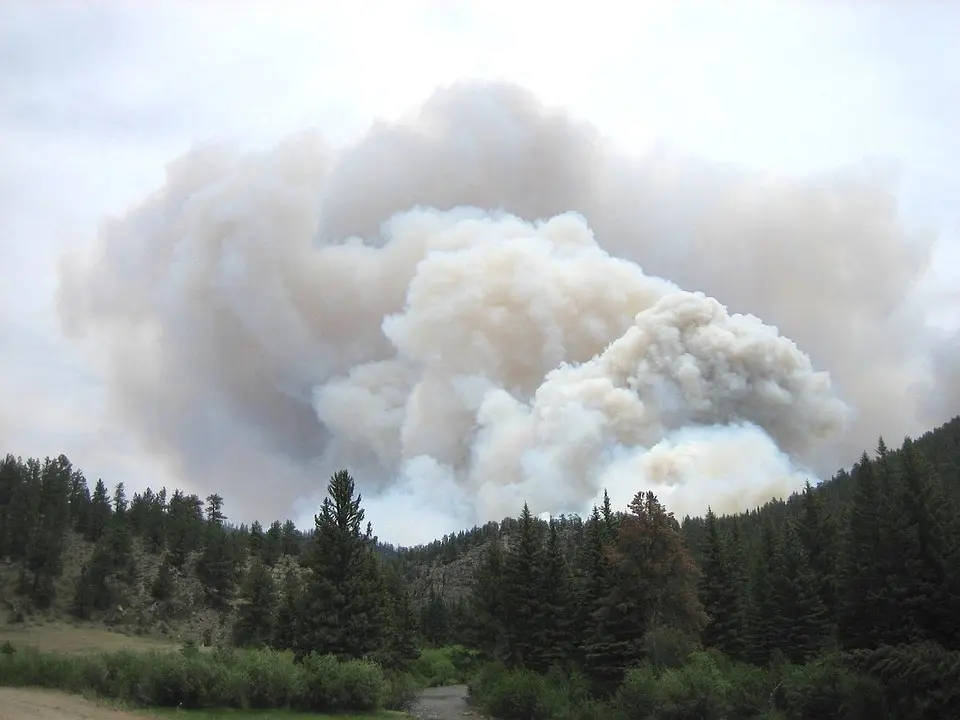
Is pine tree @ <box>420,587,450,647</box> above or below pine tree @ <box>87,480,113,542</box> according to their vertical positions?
below

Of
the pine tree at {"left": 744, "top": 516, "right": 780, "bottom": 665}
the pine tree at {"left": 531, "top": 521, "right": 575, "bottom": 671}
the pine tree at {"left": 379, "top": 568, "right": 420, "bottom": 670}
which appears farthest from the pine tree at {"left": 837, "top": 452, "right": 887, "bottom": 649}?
the pine tree at {"left": 379, "top": 568, "right": 420, "bottom": 670}

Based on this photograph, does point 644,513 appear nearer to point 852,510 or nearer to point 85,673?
point 852,510

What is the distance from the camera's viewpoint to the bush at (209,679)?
31.7m

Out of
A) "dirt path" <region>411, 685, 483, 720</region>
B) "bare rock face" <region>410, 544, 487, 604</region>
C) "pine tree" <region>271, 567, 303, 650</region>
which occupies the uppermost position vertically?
"bare rock face" <region>410, 544, 487, 604</region>

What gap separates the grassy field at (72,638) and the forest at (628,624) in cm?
272

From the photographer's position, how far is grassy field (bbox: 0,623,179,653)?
6202cm

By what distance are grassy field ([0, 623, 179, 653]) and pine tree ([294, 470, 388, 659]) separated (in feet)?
86.8

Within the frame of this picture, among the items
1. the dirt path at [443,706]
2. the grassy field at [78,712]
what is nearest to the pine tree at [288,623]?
the dirt path at [443,706]

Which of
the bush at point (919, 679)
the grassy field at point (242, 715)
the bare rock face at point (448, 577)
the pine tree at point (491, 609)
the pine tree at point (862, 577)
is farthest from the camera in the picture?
the bare rock face at point (448, 577)

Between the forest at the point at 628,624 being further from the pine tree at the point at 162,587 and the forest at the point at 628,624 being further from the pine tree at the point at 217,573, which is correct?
the pine tree at the point at 217,573

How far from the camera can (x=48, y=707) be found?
2652 centimetres

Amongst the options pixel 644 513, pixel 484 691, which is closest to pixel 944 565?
pixel 644 513

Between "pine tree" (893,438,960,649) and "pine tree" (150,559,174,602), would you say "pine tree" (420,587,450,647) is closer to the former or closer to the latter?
"pine tree" (150,559,174,602)

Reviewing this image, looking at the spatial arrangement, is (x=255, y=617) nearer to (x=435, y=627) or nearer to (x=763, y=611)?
(x=763, y=611)
